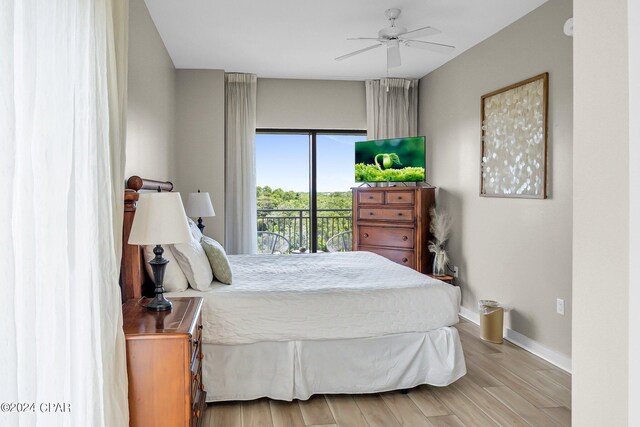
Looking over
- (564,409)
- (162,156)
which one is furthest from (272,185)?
(564,409)

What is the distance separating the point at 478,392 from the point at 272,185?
12.6 feet

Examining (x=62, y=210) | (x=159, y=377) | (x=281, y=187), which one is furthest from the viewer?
(x=281, y=187)

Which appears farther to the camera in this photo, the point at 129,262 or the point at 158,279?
the point at 129,262

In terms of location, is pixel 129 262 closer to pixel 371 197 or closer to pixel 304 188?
pixel 371 197

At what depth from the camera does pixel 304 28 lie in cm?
421

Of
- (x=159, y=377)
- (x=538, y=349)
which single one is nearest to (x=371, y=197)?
(x=538, y=349)

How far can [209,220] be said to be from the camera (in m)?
5.64

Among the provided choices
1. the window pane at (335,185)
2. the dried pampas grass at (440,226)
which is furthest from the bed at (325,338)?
the window pane at (335,185)

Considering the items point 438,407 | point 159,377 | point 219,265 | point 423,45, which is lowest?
point 438,407

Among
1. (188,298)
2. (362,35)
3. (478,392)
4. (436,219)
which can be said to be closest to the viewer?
(188,298)

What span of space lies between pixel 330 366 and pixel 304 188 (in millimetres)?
3573

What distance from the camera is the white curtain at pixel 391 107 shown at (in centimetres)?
608

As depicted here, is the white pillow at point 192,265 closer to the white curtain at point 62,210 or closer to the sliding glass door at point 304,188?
the white curtain at point 62,210

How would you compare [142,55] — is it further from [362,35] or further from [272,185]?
[272,185]
